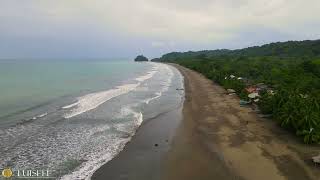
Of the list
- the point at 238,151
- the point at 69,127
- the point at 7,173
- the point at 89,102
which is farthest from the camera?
the point at 89,102

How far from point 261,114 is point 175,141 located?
11.3 m

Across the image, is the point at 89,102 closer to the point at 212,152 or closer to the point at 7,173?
the point at 212,152

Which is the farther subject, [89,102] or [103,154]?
[89,102]

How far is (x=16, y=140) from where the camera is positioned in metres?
21.8

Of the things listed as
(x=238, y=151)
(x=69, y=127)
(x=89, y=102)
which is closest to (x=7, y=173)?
(x=69, y=127)

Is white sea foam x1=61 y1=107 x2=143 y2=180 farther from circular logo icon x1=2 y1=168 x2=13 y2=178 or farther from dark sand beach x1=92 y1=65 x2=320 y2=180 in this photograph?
circular logo icon x1=2 y1=168 x2=13 y2=178

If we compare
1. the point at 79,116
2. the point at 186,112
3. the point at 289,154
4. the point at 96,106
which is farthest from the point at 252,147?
the point at 96,106

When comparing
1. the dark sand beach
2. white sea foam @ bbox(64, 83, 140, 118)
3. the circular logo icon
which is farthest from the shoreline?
white sea foam @ bbox(64, 83, 140, 118)

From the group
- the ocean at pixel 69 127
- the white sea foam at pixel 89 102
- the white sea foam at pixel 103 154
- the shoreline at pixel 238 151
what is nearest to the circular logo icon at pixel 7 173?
the ocean at pixel 69 127

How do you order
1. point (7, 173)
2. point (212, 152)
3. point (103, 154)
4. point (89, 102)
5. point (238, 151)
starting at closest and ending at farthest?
point (7, 173)
point (103, 154)
point (212, 152)
point (238, 151)
point (89, 102)

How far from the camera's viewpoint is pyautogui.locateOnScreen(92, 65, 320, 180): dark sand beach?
55.3ft

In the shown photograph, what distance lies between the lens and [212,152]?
20.2 meters

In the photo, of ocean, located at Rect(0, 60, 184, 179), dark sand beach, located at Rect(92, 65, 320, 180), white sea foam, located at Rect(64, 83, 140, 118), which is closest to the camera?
dark sand beach, located at Rect(92, 65, 320, 180)

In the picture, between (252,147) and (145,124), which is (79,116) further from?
(252,147)
